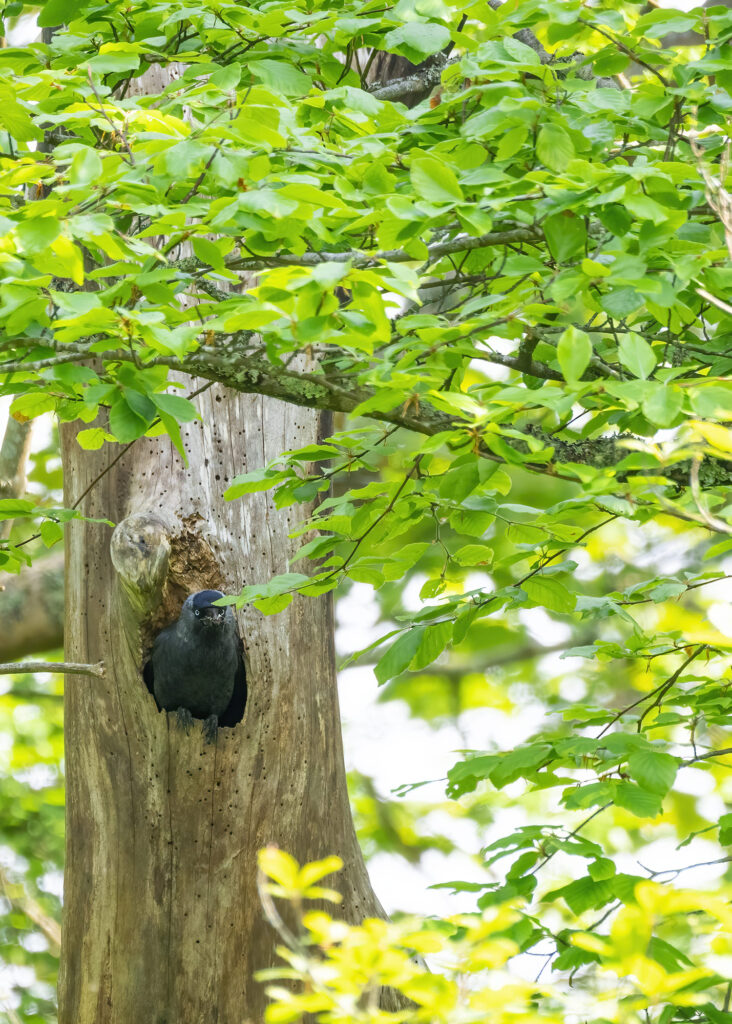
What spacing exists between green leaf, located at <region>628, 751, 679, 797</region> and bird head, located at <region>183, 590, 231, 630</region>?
134 centimetres

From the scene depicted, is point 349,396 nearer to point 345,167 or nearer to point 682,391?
point 345,167

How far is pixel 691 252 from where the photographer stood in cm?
181

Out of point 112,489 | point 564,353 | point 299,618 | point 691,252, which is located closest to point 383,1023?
point 564,353

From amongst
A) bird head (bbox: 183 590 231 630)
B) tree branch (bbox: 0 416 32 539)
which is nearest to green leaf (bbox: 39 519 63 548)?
bird head (bbox: 183 590 231 630)

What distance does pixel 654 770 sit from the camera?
1.78 metres

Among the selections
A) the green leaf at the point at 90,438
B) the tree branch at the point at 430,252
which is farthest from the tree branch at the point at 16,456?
the tree branch at the point at 430,252

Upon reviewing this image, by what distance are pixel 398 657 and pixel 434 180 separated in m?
0.97

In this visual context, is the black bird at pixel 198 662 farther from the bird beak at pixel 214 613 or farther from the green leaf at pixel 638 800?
the green leaf at pixel 638 800

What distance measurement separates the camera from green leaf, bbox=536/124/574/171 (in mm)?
1820

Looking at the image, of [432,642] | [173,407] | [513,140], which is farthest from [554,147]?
[432,642]

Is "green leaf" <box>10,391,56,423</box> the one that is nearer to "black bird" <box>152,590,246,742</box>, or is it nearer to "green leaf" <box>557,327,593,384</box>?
"black bird" <box>152,590,246,742</box>

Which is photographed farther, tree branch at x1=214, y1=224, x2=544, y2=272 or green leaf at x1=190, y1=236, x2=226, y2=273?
tree branch at x1=214, y1=224, x2=544, y2=272

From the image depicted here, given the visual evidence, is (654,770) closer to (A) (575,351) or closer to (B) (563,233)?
(A) (575,351)

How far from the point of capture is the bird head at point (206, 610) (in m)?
2.76
